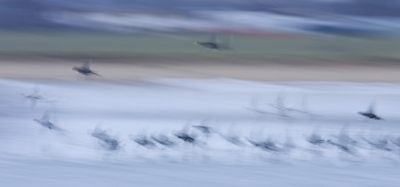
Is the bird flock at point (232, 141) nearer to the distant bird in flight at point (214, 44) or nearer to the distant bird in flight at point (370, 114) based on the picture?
the distant bird in flight at point (370, 114)

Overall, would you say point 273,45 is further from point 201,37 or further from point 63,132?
point 63,132

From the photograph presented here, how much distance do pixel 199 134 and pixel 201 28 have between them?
3.55ft

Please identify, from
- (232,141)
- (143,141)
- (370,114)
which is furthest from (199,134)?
(370,114)

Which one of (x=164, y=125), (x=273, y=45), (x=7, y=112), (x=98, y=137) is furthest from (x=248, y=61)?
(x=7, y=112)

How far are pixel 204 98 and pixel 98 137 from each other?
0.72m

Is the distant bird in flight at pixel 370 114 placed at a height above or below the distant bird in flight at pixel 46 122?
above

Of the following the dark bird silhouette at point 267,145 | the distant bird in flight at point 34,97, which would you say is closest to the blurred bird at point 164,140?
the dark bird silhouette at point 267,145

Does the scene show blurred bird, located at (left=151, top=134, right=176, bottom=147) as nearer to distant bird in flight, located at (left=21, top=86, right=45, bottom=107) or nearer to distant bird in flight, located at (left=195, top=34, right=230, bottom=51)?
distant bird in flight, located at (left=21, top=86, right=45, bottom=107)

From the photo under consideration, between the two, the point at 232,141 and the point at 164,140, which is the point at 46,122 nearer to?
the point at 164,140

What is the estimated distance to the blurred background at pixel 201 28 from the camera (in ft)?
13.2

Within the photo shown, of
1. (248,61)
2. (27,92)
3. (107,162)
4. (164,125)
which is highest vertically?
(248,61)

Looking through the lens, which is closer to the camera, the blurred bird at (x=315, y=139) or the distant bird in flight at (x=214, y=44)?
the blurred bird at (x=315, y=139)

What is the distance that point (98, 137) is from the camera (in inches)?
122

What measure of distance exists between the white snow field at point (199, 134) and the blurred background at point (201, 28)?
0.34m
